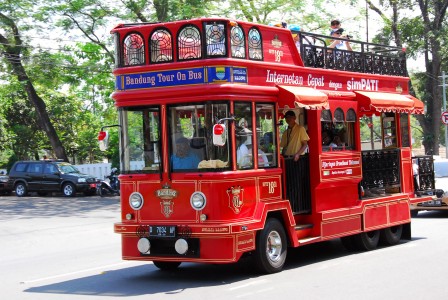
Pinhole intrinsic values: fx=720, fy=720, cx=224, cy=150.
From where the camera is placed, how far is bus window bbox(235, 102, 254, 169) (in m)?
9.94

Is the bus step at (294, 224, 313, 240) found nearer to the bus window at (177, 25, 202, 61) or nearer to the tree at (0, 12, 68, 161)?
the bus window at (177, 25, 202, 61)

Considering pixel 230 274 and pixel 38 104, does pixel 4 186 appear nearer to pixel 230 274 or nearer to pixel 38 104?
pixel 38 104

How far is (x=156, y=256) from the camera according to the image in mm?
10055

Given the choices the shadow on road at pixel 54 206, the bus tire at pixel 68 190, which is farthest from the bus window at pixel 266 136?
the bus tire at pixel 68 190

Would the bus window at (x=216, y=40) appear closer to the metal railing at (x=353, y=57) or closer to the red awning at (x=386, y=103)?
the metal railing at (x=353, y=57)

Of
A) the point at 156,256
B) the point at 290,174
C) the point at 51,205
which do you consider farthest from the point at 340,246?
the point at 51,205

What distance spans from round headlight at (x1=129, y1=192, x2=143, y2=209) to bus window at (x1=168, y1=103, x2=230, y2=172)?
2.18ft

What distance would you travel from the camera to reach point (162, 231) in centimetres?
984

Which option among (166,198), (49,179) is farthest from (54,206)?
(166,198)

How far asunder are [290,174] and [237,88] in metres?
2.04

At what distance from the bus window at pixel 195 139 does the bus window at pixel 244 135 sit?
10.3 inches

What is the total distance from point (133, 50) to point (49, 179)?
73.5ft

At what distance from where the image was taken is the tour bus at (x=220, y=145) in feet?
31.8

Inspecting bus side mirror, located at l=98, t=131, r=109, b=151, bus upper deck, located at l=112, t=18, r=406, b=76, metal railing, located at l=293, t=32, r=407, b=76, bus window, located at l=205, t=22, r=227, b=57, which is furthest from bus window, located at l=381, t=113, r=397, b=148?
bus side mirror, located at l=98, t=131, r=109, b=151
